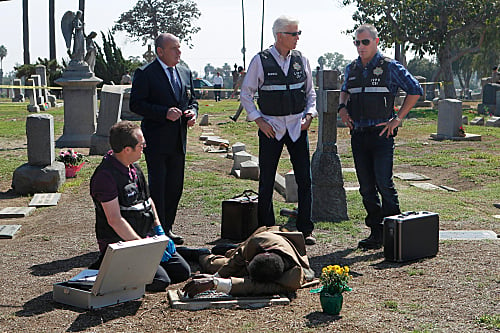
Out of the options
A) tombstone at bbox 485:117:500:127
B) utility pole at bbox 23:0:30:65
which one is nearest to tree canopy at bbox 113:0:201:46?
utility pole at bbox 23:0:30:65

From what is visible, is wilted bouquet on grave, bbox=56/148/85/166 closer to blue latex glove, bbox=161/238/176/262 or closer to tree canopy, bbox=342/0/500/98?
blue latex glove, bbox=161/238/176/262

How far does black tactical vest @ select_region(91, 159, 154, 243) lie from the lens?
539cm

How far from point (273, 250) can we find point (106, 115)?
30.5ft

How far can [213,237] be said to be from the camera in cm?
754

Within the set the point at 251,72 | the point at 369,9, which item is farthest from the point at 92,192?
the point at 369,9

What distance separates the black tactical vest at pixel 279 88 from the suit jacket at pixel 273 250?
1.36 metres

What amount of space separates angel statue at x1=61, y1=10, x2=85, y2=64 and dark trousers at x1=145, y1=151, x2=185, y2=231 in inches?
457

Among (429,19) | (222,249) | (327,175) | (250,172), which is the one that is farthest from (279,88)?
(429,19)

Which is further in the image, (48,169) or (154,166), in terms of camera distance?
(48,169)

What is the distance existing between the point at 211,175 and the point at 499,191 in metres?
4.42

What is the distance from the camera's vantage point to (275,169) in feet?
23.0

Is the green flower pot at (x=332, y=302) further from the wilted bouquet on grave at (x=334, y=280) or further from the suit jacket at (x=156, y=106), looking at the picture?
the suit jacket at (x=156, y=106)

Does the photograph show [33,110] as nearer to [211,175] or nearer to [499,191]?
[211,175]

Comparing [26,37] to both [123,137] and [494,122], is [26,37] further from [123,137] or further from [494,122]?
[123,137]
